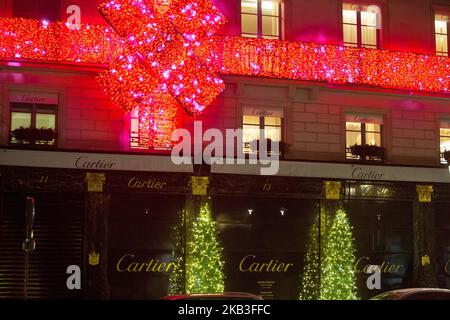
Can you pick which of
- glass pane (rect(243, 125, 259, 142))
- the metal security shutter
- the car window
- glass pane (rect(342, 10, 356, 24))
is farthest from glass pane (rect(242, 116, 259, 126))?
the car window

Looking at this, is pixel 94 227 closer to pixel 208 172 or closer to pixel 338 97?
pixel 208 172

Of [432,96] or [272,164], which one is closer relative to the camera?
[272,164]

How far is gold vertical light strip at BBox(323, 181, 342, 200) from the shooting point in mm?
21266

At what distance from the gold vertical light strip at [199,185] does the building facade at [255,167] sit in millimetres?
88

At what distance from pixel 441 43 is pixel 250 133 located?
23.8ft

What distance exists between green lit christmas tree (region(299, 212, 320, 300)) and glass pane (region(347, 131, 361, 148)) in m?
2.66

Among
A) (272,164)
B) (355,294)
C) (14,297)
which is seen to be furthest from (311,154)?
(14,297)

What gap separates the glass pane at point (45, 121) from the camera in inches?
778

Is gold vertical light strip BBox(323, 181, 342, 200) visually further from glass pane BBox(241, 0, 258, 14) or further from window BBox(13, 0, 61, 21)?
window BBox(13, 0, 61, 21)

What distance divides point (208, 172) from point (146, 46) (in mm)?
3823

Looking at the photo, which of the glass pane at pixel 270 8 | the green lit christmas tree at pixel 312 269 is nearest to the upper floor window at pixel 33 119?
the glass pane at pixel 270 8

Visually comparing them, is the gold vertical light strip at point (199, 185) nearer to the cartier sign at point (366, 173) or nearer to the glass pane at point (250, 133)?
the glass pane at point (250, 133)

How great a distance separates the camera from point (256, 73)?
20.9 m

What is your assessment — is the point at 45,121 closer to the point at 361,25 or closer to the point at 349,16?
the point at 349,16
